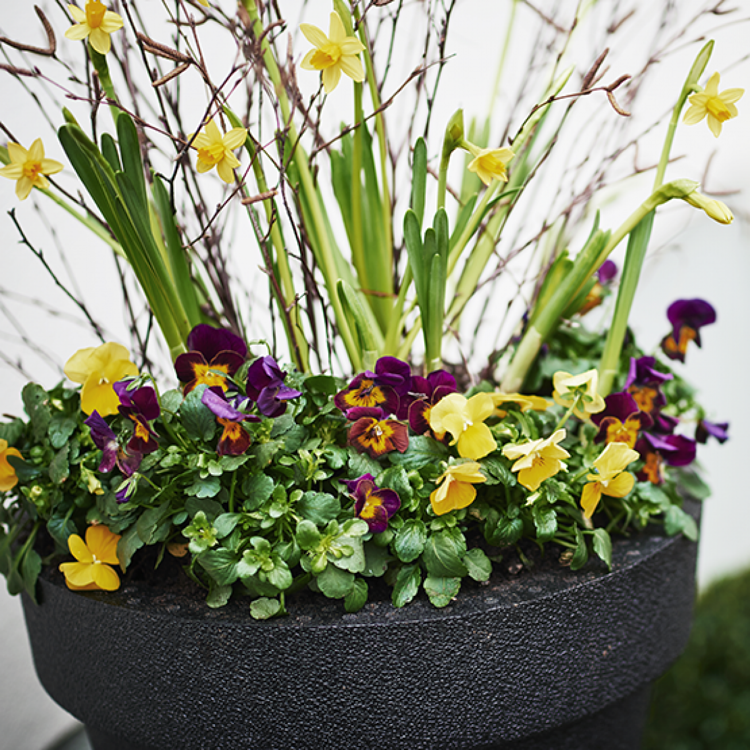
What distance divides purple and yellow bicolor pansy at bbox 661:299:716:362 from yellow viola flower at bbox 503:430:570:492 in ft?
1.13

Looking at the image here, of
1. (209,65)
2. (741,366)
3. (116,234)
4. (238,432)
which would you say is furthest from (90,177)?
(741,366)

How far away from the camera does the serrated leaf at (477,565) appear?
0.58 meters

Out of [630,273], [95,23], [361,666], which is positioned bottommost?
[361,666]

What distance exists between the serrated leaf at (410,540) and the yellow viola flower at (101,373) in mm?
304

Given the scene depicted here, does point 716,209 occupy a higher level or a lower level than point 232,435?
higher

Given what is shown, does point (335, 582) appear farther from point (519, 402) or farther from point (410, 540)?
point (519, 402)

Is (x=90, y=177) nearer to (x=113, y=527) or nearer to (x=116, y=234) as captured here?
(x=116, y=234)

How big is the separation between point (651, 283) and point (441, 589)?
1.73 meters

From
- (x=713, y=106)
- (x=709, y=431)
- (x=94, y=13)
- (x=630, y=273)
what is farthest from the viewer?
(x=709, y=431)

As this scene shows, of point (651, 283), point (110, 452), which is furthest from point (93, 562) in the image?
point (651, 283)

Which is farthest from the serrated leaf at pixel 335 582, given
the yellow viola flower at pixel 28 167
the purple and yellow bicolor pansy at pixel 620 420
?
the yellow viola flower at pixel 28 167

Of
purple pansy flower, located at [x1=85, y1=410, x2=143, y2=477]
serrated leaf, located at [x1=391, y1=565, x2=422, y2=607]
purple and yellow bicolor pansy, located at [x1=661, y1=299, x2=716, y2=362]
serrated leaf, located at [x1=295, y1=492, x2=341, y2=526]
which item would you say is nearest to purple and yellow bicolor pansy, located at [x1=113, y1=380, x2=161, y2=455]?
purple pansy flower, located at [x1=85, y1=410, x2=143, y2=477]

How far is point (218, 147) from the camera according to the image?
1.81 ft

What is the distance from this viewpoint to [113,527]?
611mm
